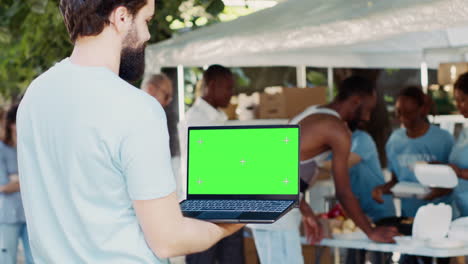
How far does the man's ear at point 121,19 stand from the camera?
176 cm

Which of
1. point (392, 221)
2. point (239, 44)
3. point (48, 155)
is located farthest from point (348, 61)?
point (48, 155)

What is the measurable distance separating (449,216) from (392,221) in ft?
1.86

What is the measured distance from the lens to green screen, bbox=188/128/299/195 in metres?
2.29

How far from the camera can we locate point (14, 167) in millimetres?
6242

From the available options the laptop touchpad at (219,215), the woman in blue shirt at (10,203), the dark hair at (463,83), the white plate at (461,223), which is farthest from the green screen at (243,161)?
the woman in blue shirt at (10,203)

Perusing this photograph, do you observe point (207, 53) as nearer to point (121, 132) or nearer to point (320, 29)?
point (320, 29)

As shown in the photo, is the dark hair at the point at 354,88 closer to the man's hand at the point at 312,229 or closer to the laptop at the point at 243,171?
the man's hand at the point at 312,229

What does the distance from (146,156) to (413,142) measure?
4742 mm

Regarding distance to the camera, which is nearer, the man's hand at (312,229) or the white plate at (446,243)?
the white plate at (446,243)

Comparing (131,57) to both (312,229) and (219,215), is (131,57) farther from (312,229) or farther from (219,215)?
(312,229)

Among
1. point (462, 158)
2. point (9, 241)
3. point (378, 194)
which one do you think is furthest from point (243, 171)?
point (9, 241)

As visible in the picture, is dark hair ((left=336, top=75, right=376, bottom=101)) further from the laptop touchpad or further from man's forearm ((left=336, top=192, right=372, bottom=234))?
the laptop touchpad

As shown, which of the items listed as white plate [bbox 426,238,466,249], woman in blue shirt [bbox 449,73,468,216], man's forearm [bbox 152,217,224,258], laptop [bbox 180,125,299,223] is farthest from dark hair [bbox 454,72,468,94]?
man's forearm [bbox 152,217,224,258]

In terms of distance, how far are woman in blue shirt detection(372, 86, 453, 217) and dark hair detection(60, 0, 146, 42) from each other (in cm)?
441
